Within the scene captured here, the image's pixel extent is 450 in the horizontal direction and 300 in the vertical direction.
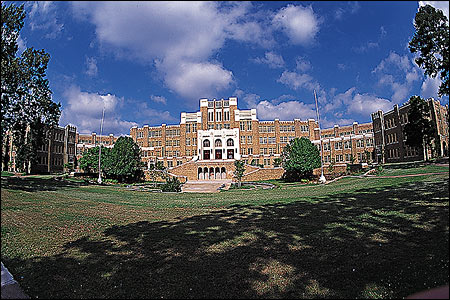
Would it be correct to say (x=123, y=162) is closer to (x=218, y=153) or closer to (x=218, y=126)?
(x=218, y=153)

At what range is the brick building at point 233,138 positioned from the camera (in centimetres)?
7100

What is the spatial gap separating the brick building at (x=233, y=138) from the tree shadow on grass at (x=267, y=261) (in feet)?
200

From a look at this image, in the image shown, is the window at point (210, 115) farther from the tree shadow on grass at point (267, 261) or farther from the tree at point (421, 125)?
the tree shadow on grass at point (267, 261)

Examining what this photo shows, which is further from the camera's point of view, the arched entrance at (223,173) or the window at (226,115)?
the window at (226,115)

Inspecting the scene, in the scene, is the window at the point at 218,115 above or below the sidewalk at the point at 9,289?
above

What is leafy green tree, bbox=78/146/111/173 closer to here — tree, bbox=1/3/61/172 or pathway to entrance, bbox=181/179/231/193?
pathway to entrance, bbox=181/179/231/193

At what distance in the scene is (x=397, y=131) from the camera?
5550cm

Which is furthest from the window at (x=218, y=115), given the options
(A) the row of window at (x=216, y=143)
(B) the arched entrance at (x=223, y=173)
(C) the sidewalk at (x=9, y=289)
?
(C) the sidewalk at (x=9, y=289)

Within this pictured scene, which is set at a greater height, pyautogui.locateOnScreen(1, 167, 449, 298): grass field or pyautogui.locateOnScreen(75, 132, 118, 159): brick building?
pyautogui.locateOnScreen(75, 132, 118, 159): brick building

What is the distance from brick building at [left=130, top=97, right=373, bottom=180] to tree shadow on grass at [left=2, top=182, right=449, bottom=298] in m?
60.9

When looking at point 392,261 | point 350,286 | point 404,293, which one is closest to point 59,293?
point 350,286

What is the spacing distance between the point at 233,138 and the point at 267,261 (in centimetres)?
6638

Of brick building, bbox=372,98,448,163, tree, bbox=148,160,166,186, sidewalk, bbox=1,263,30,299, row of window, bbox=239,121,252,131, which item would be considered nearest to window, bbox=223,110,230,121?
row of window, bbox=239,121,252,131

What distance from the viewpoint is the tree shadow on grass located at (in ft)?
11.1
